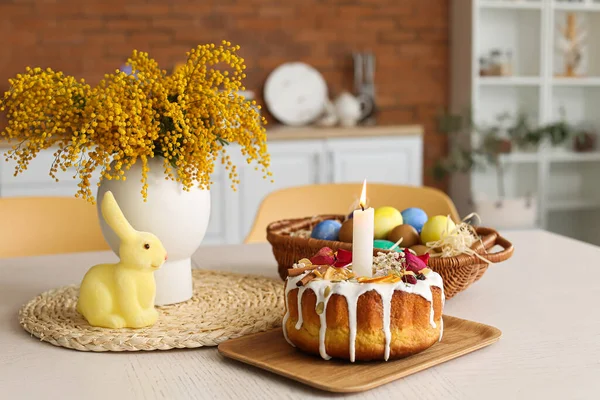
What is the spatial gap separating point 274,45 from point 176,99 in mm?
3234

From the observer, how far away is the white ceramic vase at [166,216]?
114 cm

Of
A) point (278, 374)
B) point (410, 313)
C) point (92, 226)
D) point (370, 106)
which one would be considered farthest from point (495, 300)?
point (370, 106)

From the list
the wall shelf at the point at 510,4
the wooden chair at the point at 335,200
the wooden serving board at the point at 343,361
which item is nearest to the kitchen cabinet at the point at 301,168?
the wall shelf at the point at 510,4

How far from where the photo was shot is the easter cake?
2.89 feet

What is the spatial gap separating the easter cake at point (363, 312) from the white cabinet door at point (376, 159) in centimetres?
289

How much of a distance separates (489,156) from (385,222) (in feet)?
9.63

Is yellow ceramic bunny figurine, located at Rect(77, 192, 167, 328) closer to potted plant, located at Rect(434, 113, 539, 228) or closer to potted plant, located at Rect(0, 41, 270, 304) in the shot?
potted plant, located at Rect(0, 41, 270, 304)

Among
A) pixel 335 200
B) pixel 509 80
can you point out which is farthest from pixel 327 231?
pixel 509 80

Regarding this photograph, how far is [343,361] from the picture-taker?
0.90m

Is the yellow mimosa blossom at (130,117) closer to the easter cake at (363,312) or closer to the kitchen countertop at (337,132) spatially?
the easter cake at (363,312)

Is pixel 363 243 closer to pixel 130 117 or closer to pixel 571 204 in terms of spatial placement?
pixel 130 117

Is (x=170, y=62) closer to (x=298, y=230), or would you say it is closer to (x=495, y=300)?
(x=298, y=230)

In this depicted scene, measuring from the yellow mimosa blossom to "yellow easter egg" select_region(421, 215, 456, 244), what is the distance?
0.35 metres

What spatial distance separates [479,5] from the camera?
4.20 meters
